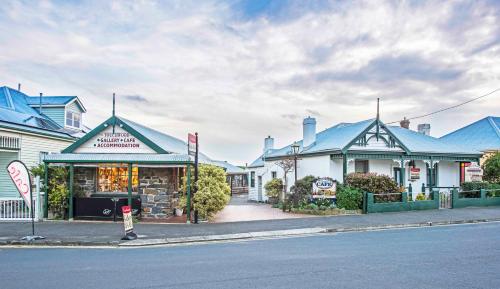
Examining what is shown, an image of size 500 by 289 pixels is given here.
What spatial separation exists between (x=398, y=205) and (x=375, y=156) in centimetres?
411

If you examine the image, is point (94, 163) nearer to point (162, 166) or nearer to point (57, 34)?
point (162, 166)

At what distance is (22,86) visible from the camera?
3191 cm

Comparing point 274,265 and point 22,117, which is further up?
point 22,117

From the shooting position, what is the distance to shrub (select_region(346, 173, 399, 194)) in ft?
67.5

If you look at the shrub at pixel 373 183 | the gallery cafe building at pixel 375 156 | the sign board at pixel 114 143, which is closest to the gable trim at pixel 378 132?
the gallery cafe building at pixel 375 156

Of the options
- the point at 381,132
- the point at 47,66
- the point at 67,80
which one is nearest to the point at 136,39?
the point at 47,66

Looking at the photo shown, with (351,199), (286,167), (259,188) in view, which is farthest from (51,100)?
(351,199)

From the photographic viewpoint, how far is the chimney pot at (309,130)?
86.8 ft

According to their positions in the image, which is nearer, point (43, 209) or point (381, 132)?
point (43, 209)

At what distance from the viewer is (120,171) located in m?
17.9

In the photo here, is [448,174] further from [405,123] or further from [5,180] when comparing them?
[5,180]

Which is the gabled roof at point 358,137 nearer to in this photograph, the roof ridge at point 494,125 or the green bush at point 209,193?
the green bush at point 209,193

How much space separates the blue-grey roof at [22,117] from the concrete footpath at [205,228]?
755 centimetres

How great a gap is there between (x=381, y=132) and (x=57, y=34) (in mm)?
18298
